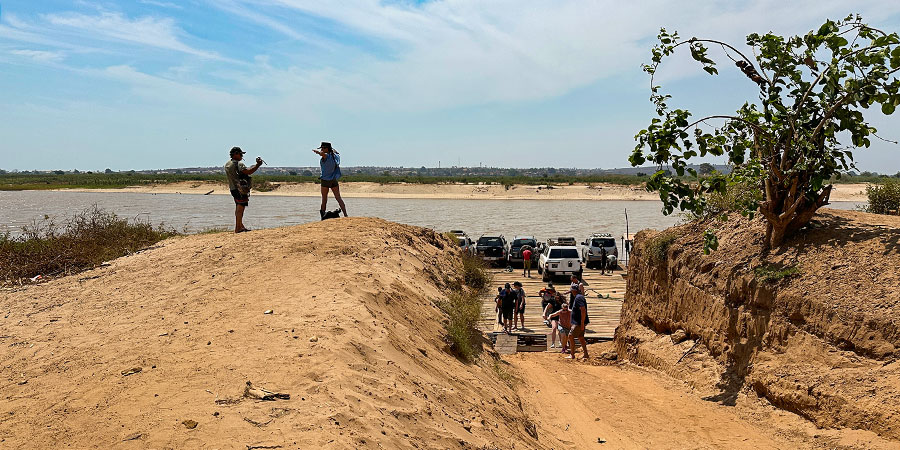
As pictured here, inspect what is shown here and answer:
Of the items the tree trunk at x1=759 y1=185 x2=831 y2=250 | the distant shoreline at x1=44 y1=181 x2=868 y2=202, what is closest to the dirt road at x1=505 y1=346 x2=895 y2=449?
the tree trunk at x1=759 y1=185 x2=831 y2=250

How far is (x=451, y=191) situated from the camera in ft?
310

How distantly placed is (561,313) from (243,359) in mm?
8655

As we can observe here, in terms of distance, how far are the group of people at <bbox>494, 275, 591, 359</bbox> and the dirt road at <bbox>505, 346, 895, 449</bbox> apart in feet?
8.19

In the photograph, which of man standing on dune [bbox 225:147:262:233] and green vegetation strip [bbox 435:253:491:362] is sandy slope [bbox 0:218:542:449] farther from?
man standing on dune [bbox 225:147:262:233]

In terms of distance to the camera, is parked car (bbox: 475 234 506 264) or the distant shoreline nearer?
parked car (bbox: 475 234 506 264)

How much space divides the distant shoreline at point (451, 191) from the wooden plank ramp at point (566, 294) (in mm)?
61218

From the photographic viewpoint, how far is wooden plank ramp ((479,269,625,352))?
49.4ft

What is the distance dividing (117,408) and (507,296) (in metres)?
11.3

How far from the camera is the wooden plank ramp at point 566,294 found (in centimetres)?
1505

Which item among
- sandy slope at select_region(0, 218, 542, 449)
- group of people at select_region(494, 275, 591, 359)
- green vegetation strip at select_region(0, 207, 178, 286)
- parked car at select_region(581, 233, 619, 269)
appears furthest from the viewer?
parked car at select_region(581, 233, 619, 269)

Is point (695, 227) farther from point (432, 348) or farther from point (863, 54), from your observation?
point (432, 348)

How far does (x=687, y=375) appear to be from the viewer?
33.1 ft

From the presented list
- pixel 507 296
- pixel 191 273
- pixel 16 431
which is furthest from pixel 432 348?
pixel 507 296

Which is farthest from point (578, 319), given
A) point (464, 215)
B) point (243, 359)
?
point (464, 215)
